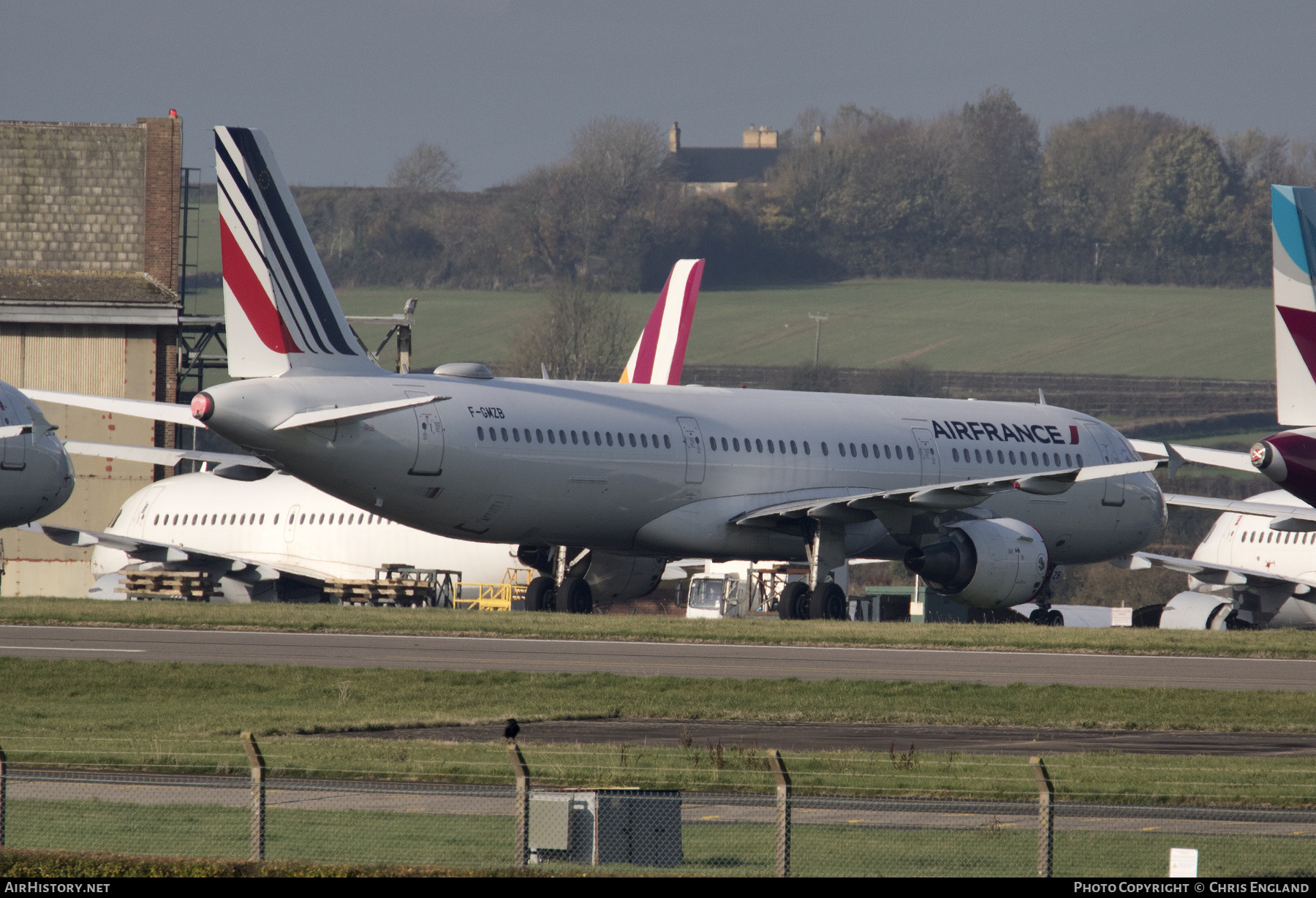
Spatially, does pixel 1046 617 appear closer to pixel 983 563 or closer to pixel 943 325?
pixel 983 563

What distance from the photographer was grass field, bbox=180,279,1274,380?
4658 inches

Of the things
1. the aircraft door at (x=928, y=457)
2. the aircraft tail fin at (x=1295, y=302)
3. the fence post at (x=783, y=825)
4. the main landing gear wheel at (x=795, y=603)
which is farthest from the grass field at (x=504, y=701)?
the aircraft door at (x=928, y=457)

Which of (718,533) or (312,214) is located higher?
(312,214)

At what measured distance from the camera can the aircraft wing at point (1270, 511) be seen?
35.4 metres

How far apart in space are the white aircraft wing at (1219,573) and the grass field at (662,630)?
34.2 feet

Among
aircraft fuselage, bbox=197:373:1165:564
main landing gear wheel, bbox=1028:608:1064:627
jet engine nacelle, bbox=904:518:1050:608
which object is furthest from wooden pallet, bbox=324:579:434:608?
main landing gear wheel, bbox=1028:608:1064:627

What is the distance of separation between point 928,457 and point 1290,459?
15.6 meters

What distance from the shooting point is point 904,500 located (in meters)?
34.2

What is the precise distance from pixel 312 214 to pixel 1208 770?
140 m

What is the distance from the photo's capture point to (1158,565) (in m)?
44.5

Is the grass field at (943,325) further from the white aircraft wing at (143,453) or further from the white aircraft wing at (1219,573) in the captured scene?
the white aircraft wing at (143,453)

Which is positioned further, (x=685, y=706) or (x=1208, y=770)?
(x=685, y=706)
